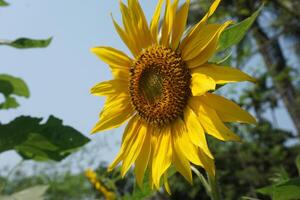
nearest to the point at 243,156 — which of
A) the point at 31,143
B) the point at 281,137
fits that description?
the point at 281,137

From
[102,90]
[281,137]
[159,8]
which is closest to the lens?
[159,8]

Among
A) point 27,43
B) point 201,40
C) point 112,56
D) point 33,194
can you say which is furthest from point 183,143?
point 27,43

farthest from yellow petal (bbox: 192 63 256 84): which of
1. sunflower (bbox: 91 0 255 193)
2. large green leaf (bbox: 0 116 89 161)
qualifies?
large green leaf (bbox: 0 116 89 161)

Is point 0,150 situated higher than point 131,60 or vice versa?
point 131,60

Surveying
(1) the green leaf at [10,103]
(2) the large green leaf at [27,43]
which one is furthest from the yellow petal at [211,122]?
(1) the green leaf at [10,103]

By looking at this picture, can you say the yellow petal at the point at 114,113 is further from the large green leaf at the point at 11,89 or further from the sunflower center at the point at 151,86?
the large green leaf at the point at 11,89

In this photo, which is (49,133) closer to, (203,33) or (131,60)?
(131,60)
